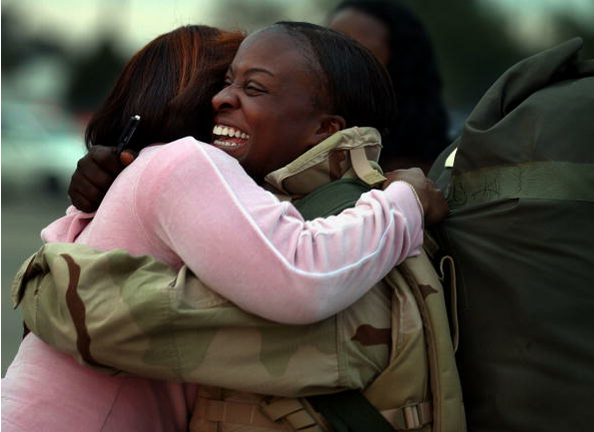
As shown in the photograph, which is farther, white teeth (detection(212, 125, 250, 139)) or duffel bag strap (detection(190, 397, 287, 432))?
white teeth (detection(212, 125, 250, 139))

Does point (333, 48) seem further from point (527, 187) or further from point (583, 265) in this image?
point (583, 265)

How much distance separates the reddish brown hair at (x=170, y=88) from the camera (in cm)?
252

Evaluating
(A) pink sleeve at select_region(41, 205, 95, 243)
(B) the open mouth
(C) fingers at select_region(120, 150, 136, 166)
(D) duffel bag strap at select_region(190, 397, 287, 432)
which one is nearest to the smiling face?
(B) the open mouth

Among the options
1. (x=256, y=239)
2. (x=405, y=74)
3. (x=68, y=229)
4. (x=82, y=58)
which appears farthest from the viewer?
(x=82, y=58)

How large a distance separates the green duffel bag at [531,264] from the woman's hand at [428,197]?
0.11ft

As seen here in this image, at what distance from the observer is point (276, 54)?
2.50 meters

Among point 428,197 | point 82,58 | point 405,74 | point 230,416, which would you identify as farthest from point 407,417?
point 82,58

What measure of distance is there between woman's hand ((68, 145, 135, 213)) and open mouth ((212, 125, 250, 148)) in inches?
8.1

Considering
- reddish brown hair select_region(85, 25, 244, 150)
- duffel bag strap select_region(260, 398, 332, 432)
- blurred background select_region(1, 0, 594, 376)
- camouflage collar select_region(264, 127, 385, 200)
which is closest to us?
duffel bag strap select_region(260, 398, 332, 432)

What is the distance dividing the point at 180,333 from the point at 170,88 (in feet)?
2.17

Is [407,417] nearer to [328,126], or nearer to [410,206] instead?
[410,206]

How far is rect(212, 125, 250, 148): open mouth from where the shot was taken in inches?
98.3

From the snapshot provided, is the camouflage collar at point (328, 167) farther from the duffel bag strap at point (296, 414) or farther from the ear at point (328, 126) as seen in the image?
the duffel bag strap at point (296, 414)

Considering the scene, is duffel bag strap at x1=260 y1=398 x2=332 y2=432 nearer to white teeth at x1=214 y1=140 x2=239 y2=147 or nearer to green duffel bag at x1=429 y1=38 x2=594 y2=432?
green duffel bag at x1=429 y1=38 x2=594 y2=432
